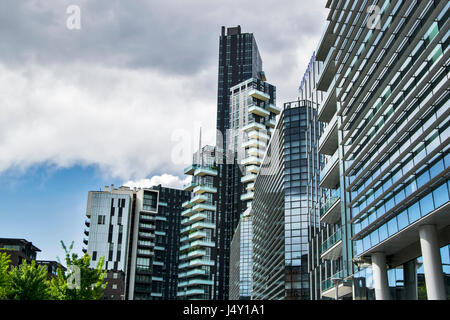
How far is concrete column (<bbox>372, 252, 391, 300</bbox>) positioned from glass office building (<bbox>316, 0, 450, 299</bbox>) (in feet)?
0.23

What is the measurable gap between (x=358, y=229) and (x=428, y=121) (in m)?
12.8

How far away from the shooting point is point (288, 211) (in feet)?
290

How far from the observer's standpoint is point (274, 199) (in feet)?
320

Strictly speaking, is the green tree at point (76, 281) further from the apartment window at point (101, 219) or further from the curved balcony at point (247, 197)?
the curved balcony at point (247, 197)

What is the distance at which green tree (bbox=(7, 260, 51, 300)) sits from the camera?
4672 cm

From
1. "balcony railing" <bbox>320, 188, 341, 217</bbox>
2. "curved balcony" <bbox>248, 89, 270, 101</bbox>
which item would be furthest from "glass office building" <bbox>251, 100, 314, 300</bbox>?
"curved balcony" <bbox>248, 89, 270, 101</bbox>

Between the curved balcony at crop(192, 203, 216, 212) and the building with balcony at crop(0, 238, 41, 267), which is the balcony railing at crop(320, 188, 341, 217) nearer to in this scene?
the building with balcony at crop(0, 238, 41, 267)

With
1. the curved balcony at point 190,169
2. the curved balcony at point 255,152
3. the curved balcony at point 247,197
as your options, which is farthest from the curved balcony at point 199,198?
the curved balcony at point 255,152

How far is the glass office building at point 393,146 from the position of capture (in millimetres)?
29109

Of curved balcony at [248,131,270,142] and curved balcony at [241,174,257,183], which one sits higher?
curved balcony at [248,131,270,142]

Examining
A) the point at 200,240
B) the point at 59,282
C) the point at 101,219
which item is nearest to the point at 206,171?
the point at 200,240

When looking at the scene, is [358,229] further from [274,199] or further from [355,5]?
[274,199]

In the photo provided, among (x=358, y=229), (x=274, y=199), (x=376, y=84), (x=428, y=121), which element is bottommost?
(x=358, y=229)
